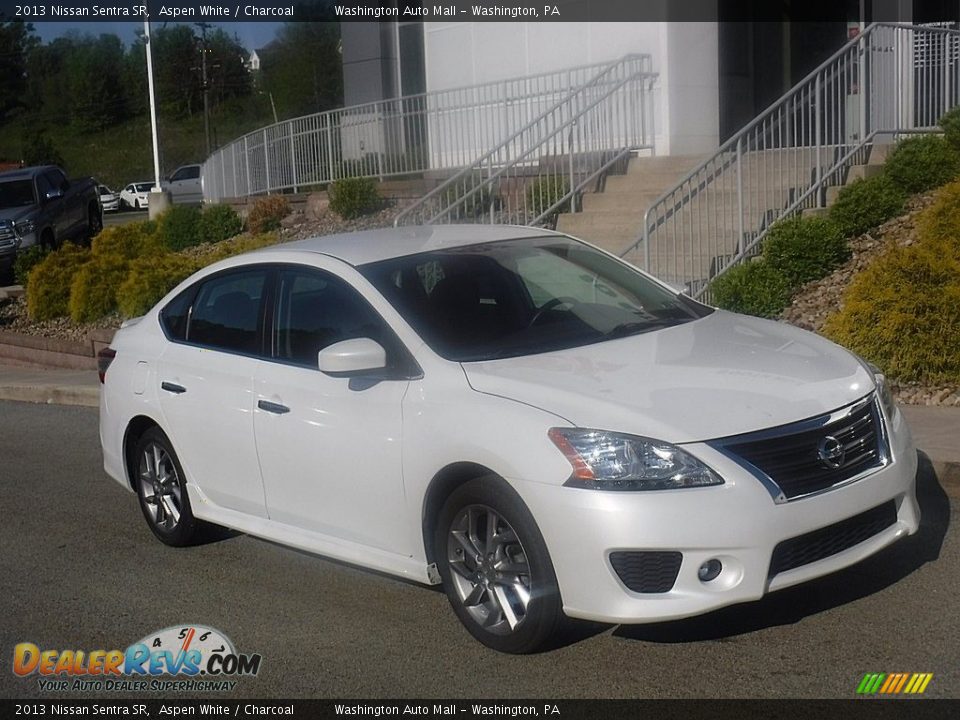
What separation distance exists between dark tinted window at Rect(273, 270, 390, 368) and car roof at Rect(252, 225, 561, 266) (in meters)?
0.17

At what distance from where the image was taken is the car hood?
4.90 metres

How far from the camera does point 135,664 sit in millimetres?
5586

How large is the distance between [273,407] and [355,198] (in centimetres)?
1271

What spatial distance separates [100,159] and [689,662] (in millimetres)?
101343

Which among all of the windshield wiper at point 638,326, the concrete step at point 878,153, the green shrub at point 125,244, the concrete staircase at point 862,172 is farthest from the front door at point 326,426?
the green shrub at point 125,244

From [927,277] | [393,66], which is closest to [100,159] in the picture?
[393,66]

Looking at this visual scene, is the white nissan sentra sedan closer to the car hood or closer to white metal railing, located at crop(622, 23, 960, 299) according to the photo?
the car hood

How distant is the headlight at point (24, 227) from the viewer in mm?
22294

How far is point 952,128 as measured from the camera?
12.2 metres

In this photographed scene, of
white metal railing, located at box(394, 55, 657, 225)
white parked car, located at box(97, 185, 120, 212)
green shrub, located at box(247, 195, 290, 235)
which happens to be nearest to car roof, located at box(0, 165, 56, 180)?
green shrub, located at box(247, 195, 290, 235)

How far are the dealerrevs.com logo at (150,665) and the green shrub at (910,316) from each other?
18.1 ft

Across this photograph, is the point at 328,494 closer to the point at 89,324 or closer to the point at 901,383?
the point at 901,383
